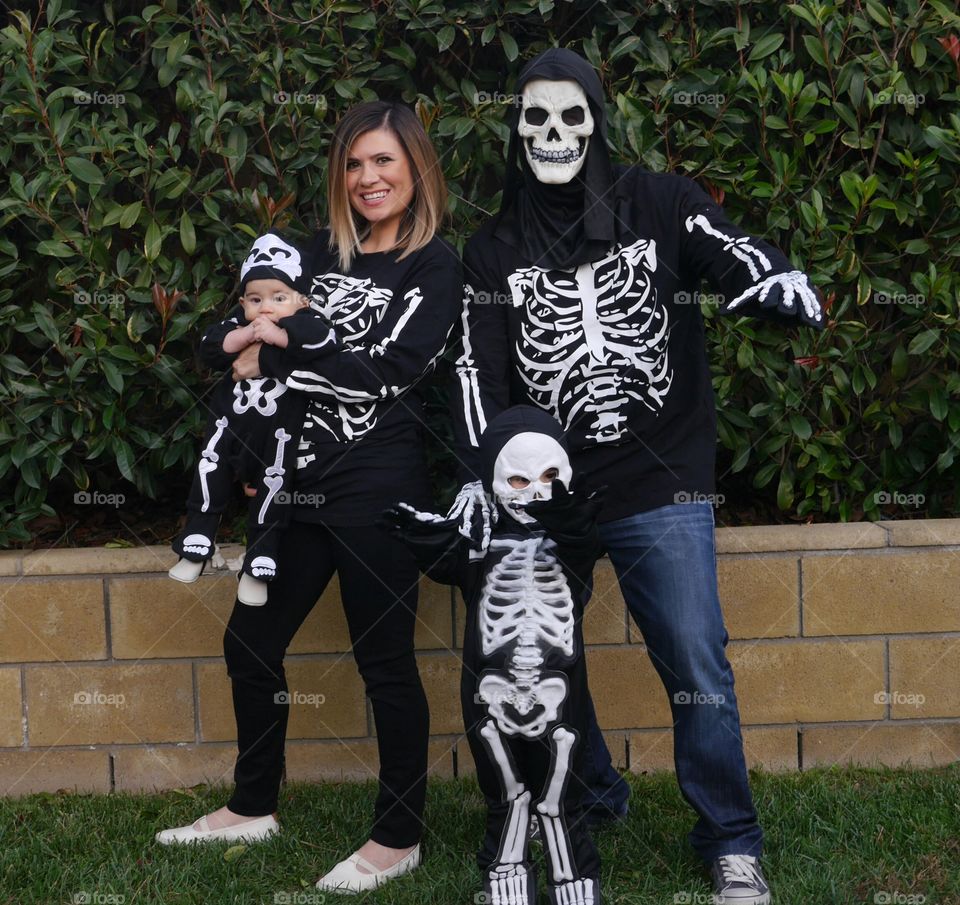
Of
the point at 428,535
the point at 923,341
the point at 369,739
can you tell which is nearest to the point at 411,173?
the point at 428,535

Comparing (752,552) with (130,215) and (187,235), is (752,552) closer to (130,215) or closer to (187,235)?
(187,235)

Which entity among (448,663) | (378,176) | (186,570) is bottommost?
(448,663)

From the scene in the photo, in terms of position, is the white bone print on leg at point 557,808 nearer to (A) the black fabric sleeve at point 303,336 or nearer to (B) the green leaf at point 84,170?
(A) the black fabric sleeve at point 303,336

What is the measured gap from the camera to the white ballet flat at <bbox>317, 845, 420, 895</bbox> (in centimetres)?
345

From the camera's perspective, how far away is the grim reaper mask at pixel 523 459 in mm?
2975

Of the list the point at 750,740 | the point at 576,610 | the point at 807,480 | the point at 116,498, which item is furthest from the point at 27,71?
the point at 750,740

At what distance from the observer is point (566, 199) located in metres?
3.34

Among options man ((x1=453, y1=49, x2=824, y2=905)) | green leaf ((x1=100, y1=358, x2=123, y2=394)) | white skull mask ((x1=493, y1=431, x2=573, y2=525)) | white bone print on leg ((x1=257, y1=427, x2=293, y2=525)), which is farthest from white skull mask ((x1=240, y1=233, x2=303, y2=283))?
white skull mask ((x1=493, y1=431, x2=573, y2=525))

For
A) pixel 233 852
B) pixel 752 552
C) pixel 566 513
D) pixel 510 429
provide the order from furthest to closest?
pixel 752 552 < pixel 233 852 < pixel 510 429 < pixel 566 513

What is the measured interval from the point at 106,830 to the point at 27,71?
8.08ft

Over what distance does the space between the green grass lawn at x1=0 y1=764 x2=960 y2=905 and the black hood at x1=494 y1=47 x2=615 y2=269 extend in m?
1.74

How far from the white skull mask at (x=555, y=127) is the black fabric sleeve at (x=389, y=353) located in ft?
1.36

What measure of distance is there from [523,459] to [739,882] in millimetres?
1308

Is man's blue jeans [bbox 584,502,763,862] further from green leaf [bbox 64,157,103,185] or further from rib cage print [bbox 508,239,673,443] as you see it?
green leaf [bbox 64,157,103,185]
